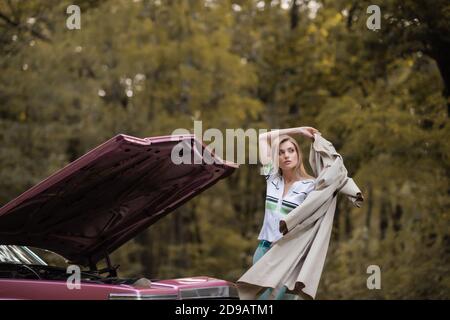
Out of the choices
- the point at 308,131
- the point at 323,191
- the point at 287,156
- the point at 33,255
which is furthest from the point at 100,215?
the point at 323,191

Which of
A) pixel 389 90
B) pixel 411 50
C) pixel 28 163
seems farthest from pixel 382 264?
pixel 28 163

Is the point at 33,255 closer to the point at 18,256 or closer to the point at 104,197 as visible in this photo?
the point at 18,256

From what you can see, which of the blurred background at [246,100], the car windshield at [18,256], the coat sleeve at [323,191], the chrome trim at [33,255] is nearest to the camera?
the coat sleeve at [323,191]

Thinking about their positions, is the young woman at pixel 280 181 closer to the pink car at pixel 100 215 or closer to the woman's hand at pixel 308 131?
the woman's hand at pixel 308 131

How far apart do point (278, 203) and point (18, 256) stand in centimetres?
265

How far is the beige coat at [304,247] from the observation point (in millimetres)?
6012

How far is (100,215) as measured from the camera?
7496mm

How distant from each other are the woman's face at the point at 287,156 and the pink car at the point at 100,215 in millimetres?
731

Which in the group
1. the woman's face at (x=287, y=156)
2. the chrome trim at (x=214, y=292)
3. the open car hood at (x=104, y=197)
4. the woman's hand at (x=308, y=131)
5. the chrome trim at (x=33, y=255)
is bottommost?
the chrome trim at (x=214, y=292)

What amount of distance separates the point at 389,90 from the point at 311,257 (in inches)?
442

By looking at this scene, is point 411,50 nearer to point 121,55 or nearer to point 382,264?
point 382,264

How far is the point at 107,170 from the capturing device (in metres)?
6.54

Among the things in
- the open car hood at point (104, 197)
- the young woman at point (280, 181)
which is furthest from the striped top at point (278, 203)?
the open car hood at point (104, 197)

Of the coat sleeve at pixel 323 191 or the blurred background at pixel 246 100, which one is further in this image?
the blurred background at pixel 246 100
